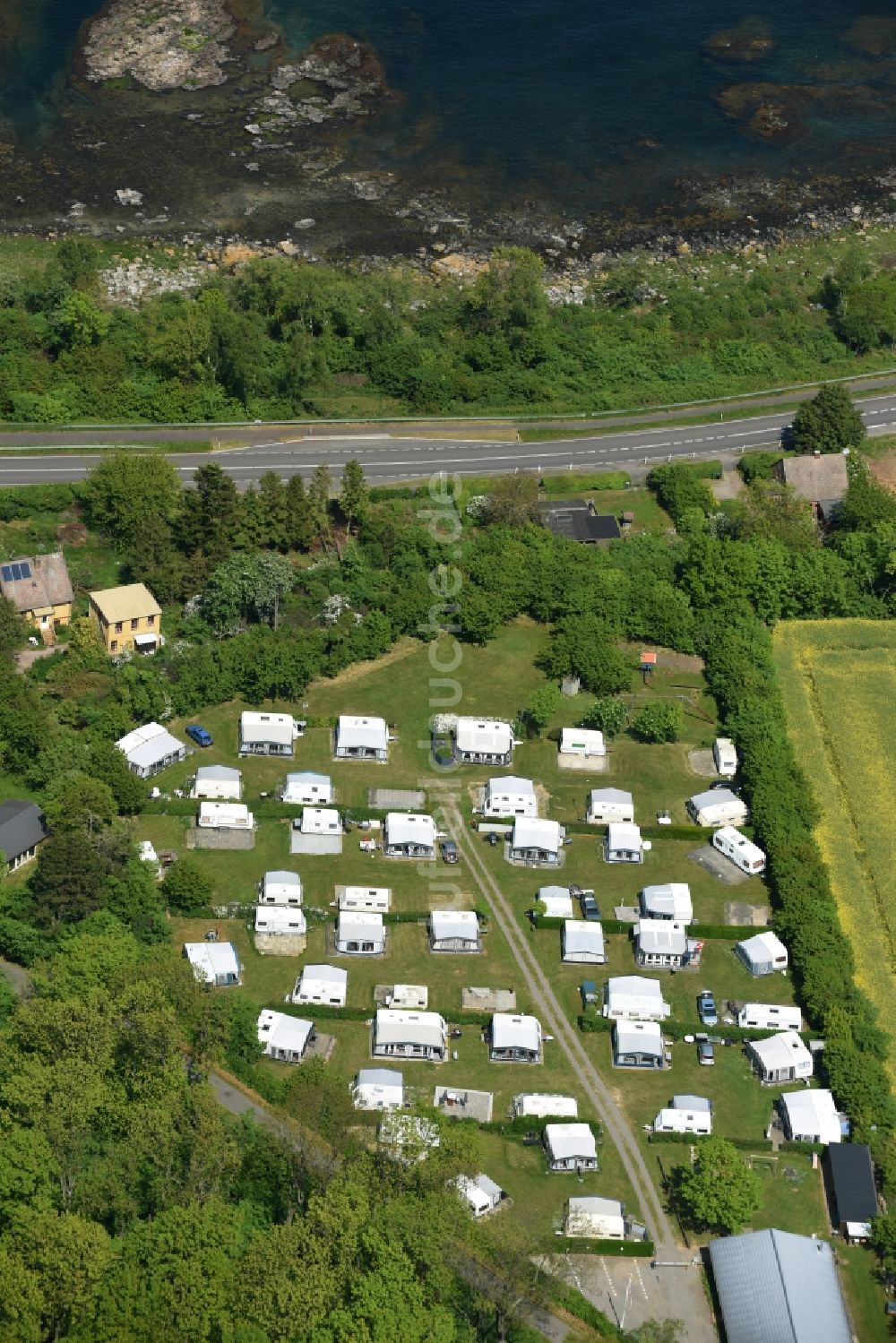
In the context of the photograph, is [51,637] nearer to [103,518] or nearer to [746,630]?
[103,518]

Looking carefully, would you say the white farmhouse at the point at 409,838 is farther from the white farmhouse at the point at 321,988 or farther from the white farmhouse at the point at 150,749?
the white farmhouse at the point at 150,749

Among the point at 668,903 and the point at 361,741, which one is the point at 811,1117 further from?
the point at 361,741

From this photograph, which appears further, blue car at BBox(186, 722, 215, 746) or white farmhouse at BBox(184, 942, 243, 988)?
blue car at BBox(186, 722, 215, 746)

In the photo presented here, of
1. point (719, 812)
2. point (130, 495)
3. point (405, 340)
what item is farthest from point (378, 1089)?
point (405, 340)

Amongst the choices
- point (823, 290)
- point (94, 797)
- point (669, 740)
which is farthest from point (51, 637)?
point (823, 290)

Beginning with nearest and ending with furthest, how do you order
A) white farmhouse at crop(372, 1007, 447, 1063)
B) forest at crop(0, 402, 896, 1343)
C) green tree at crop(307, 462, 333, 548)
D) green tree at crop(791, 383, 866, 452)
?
1. forest at crop(0, 402, 896, 1343)
2. white farmhouse at crop(372, 1007, 447, 1063)
3. green tree at crop(307, 462, 333, 548)
4. green tree at crop(791, 383, 866, 452)

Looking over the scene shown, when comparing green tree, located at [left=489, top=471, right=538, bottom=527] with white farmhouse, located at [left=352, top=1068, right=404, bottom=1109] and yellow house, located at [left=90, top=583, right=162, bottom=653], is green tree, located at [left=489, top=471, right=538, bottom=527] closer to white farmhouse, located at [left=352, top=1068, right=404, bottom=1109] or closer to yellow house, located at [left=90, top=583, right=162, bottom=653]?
yellow house, located at [left=90, top=583, right=162, bottom=653]

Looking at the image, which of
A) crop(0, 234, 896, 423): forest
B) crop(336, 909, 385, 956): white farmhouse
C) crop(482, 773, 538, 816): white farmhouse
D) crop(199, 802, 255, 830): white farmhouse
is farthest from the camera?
crop(0, 234, 896, 423): forest

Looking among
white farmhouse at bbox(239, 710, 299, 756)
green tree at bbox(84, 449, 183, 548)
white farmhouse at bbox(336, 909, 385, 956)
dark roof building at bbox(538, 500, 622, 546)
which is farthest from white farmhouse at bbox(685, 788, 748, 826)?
green tree at bbox(84, 449, 183, 548)
